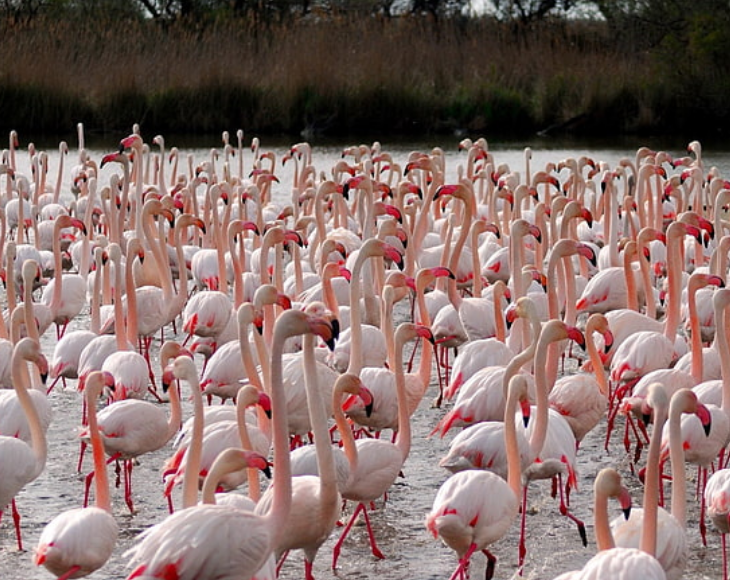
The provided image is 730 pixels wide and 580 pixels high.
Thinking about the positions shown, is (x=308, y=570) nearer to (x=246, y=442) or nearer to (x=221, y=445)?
(x=246, y=442)

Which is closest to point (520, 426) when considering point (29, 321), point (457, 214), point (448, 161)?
point (29, 321)

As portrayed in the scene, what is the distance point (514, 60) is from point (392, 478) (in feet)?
66.8

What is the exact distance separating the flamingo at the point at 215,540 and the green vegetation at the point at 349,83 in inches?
742

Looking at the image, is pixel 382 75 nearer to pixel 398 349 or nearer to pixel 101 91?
pixel 101 91

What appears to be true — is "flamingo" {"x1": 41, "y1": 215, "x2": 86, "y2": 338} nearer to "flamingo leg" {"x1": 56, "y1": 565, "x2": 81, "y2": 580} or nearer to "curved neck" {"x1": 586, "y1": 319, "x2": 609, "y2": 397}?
"curved neck" {"x1": 586, "y1": 319, "x2": 609, "y2": 397}

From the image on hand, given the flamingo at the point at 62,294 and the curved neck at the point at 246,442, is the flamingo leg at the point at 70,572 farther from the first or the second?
the flamingo at the point at 62,294

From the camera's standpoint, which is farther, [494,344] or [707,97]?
[707,97]

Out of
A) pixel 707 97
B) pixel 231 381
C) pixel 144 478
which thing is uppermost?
pixel 707 97

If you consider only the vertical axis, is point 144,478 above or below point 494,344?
below

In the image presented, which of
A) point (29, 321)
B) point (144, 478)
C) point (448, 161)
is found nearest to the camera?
point (144, 478)

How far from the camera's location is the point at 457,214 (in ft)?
38.5

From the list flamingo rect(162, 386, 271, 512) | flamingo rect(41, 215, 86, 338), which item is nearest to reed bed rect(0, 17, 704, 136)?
flamingo rect(41, 215, 86, 338)

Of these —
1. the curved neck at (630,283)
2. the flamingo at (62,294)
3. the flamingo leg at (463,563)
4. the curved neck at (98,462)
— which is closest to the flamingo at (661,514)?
the flamingo leg at (463,563)

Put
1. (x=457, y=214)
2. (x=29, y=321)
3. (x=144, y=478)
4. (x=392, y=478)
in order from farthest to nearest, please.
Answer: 1. (x=457, y=214)
2. (x=29, y=321)
3. (x=144, y=478)
4. (x=392, y=478)
